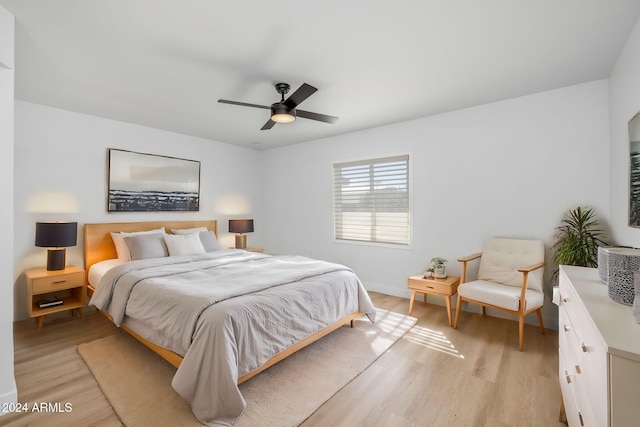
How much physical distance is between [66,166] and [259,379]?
363cm

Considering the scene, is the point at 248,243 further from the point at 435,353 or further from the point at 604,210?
the point at 604,210

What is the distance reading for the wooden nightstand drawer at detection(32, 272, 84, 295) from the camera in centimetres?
307

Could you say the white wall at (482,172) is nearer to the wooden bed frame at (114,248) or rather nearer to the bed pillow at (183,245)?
the wooden bed frame at (114,248)

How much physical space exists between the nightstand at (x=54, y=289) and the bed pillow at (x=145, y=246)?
0.56 m

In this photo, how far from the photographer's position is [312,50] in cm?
233

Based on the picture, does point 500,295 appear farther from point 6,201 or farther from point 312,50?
point 6,201

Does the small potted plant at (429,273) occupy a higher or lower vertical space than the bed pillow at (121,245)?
lower

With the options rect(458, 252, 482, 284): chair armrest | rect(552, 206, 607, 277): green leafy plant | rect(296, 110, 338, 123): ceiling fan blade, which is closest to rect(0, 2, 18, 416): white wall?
rect(296, 110, 338, 123): ceiling fan blade

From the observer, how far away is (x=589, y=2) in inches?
71.4

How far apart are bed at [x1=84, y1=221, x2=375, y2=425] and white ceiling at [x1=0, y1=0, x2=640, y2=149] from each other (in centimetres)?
192

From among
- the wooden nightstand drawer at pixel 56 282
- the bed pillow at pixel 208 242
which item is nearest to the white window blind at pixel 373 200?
the bed pillow at pixel 208 242

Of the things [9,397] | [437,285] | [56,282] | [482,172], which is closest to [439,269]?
[437,285]

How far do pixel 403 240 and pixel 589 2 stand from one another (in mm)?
3110

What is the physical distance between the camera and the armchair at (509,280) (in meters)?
2.77
